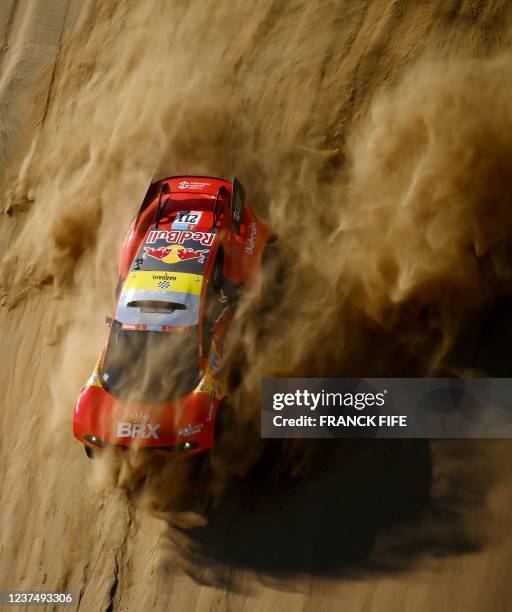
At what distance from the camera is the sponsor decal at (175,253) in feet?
26.7

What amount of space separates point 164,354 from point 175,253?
1179 millimetres

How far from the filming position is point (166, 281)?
26.0 feet

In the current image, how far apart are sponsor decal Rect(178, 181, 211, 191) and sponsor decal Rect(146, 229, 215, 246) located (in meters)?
Answer: 0.92

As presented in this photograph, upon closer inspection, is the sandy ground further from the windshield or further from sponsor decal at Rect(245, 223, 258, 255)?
the windshield

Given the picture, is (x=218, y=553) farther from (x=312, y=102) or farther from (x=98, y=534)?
(x=312, y=102)

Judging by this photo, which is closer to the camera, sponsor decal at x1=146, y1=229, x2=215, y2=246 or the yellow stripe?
the yellow stripe

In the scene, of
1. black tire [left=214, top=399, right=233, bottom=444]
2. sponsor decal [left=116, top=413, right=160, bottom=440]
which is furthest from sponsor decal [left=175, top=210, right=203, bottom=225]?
sponsor decal [left=116, top=413, right=160, bottom=440]

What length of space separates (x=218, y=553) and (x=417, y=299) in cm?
373

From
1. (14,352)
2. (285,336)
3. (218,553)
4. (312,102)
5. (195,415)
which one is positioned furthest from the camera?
(312,102)

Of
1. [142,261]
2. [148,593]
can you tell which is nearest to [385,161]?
[142,261]

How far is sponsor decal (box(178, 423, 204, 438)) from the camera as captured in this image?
7527 mm

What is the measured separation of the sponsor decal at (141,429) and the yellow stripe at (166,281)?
135 cm

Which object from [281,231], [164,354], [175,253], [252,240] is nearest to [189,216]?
[175,253]

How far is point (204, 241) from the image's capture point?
27.3 ft
